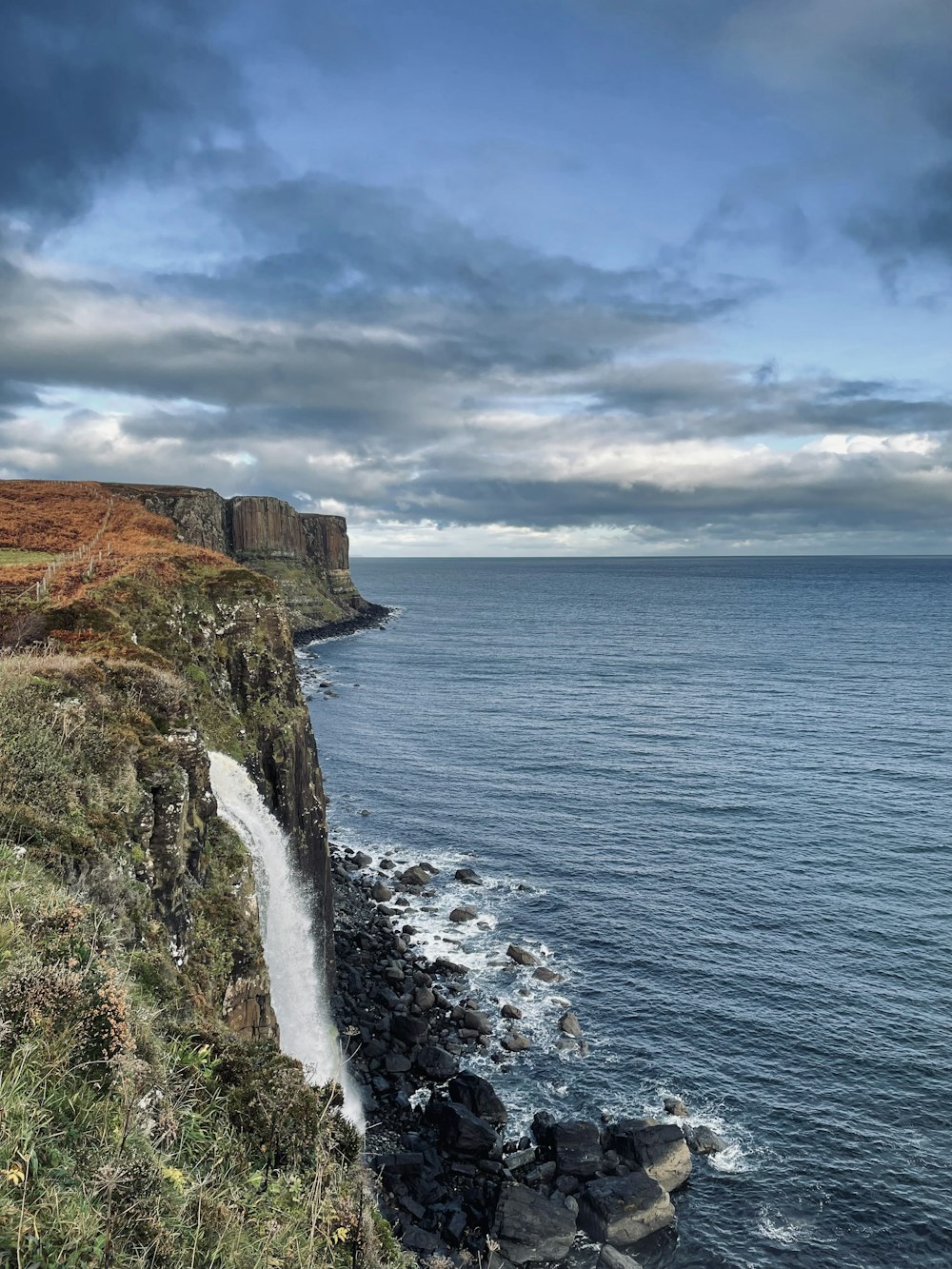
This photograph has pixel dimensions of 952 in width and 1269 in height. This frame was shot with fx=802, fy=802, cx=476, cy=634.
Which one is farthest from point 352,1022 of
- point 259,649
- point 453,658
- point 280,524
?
point 280,524

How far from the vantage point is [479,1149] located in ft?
98.2

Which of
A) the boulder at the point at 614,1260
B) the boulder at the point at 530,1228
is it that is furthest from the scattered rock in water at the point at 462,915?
the boulder at the point at 614,1260

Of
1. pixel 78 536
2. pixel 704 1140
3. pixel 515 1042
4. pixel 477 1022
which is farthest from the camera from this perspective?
pixel 78 536

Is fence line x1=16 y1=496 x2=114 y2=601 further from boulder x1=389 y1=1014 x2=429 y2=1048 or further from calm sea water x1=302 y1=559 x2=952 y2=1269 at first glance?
calm sea water x1=302 y1=559 x2=952 y2=1269

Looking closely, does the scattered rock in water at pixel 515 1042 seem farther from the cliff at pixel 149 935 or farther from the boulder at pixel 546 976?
the cliff at pixel 149 935

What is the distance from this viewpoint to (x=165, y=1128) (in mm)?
9250

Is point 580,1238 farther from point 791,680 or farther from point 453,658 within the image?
point 453,658

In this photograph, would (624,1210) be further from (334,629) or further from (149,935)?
(334,629)

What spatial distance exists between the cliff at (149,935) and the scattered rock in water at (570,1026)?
11353 millimetres

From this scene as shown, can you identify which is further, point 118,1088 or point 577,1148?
point 577,1148

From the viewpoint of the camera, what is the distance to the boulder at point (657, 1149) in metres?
29.0

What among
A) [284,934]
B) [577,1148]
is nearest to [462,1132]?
[577,1148]

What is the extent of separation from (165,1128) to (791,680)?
386 feet

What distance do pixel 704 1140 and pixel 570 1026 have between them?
26.6 feet
